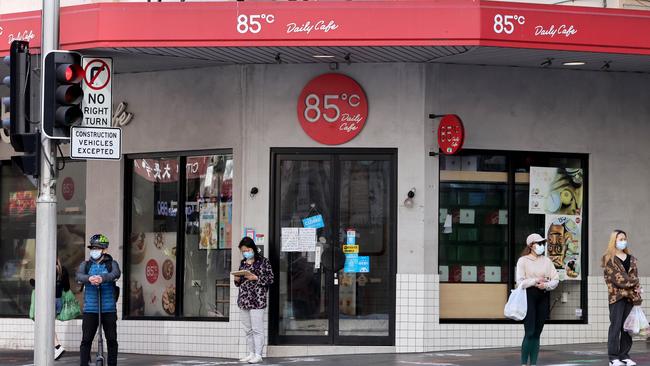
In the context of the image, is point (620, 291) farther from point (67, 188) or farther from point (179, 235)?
point (67, 188)

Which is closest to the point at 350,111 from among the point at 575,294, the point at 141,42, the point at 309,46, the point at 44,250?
the point at 309,46

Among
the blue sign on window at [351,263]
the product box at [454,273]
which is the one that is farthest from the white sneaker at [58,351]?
the product box at [454,273]

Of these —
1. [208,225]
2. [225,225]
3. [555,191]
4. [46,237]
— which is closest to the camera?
[46,237]

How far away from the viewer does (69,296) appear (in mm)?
16922

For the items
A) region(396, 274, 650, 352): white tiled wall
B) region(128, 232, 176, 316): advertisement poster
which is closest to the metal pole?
region(128, 232, 176, 316): advertisement poster

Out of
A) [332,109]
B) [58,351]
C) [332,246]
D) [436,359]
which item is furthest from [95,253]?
[436,359]

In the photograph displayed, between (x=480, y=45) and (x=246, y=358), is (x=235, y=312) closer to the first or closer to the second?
(x=246, y=358)

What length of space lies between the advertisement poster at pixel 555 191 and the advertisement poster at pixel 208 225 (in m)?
4.82

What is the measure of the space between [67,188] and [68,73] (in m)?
7.55

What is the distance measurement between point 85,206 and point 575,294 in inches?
313

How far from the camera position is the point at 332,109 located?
16.9 meters

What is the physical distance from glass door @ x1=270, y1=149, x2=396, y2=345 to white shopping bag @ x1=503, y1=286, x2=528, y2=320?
131 inches

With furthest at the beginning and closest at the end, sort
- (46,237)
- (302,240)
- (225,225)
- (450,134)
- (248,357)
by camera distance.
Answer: (225,225) → (302,240) → (450,134) → (248,357) → (46,237)

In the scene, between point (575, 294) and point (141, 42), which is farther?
point (575, 294)
